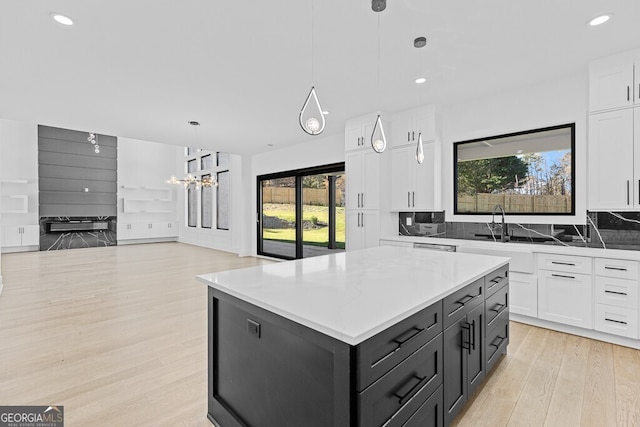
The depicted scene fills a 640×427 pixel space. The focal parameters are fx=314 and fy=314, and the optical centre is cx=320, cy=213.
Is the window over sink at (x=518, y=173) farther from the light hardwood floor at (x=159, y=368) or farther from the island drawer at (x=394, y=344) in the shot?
the island drawer at (x=394, y=344)

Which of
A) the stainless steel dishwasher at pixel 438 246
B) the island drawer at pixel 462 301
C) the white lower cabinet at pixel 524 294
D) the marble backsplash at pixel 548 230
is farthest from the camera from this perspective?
the stainless steel dishwasher at pixel 438 246

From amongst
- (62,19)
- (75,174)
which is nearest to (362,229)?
(62,19)

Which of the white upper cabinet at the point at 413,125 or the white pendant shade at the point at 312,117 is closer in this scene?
the white pendant shade at the point at 312,117

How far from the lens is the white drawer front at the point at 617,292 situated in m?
2.82

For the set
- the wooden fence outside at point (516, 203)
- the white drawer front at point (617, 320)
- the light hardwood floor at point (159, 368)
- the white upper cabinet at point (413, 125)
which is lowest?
the light hardwood floor at point (159, 368)

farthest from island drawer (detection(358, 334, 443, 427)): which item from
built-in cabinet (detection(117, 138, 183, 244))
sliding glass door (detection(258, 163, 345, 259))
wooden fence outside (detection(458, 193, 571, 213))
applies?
built-in cabinet (detection(117, 138, 183, 244))

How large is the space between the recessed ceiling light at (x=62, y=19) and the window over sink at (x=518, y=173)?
444 centimetres

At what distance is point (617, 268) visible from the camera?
2.89 m

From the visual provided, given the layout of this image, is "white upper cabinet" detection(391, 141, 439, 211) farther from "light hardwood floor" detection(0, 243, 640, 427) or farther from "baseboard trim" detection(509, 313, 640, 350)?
"light hardwood floor" detection(0, 243, 640, 427)

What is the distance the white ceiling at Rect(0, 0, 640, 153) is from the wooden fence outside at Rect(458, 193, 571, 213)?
4.45ft

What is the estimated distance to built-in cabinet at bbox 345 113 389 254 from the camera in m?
4.77

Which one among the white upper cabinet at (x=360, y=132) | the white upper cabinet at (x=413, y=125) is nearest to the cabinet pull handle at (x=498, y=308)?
the white upper cabinet at (x=413, y=125)

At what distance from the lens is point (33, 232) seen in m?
8.91

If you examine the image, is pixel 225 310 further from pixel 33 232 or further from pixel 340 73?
pixel 33 232
